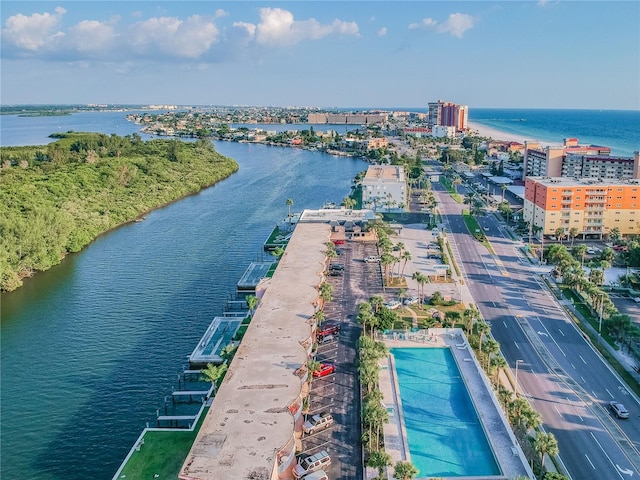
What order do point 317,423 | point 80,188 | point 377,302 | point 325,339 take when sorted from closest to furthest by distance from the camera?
point 317,423
point 325,339
point 377,302
point 80,188

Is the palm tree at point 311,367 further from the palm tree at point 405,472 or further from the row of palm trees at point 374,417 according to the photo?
the palm tree at point 405,472

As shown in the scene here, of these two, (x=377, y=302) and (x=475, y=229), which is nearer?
(x=377, y=302)

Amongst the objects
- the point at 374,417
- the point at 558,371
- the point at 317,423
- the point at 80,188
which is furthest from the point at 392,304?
the point at 80,188

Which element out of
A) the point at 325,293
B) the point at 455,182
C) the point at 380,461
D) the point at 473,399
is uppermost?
the point at 455,182

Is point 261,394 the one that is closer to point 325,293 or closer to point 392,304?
point 325,293

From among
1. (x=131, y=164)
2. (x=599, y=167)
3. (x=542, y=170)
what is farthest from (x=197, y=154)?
(x=599, y=167)

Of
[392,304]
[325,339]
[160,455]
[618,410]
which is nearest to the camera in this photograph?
[160,455]

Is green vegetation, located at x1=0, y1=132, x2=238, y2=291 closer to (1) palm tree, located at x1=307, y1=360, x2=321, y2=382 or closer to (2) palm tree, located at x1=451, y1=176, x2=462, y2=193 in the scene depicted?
(1) palm tree, located at x1=307, y1=360, x2=321, y2=382
